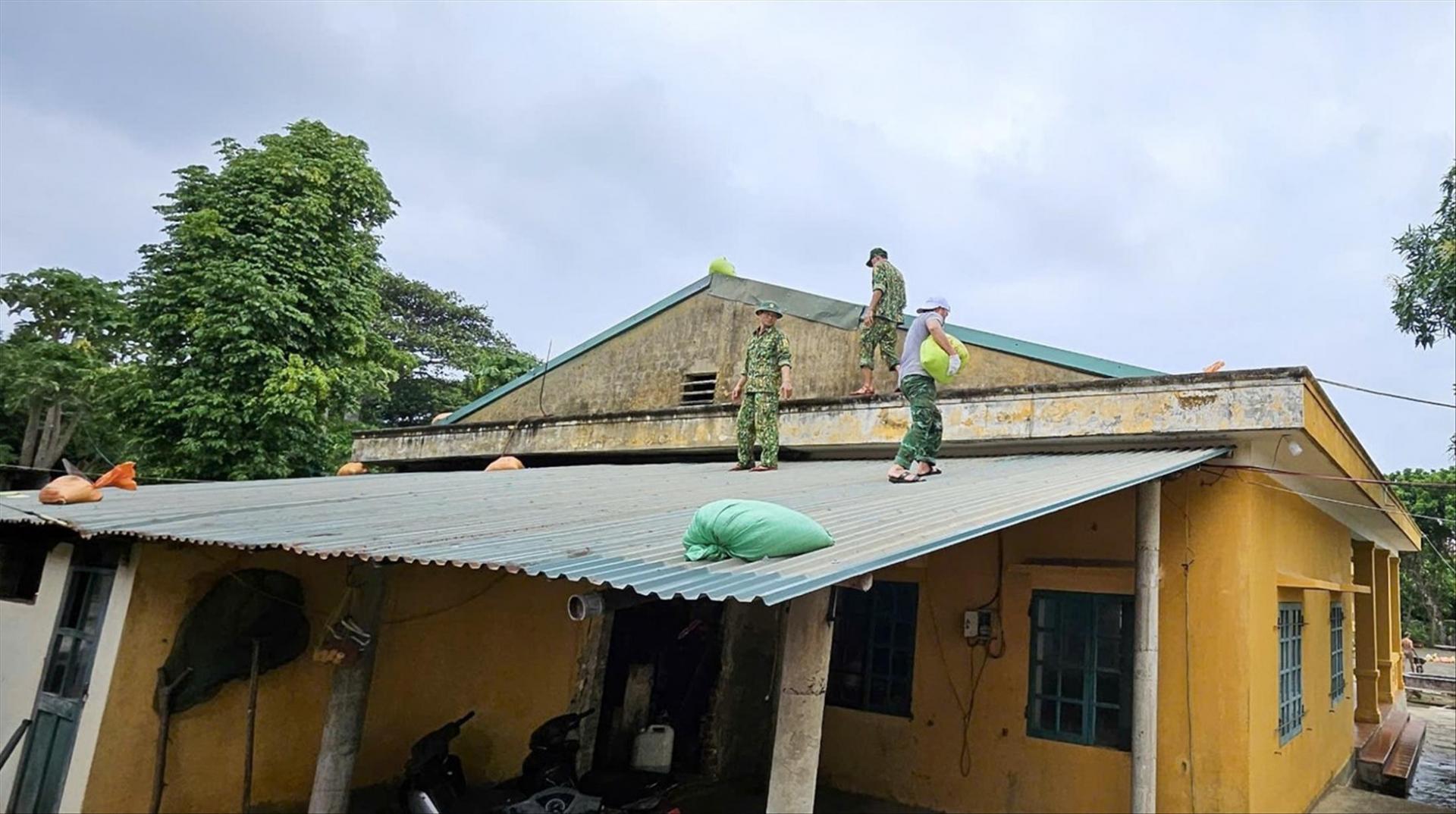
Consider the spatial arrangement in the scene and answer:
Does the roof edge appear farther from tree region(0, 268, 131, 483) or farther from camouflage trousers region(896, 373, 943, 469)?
tree region(0, 268, 131, 483)

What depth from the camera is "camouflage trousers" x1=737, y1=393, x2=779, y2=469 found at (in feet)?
24.5

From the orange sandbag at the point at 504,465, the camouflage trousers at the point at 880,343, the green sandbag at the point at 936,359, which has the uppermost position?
the camouflage trousers at the point at 880,343

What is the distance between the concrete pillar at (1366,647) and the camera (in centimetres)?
1272

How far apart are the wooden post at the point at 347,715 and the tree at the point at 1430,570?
28.0m

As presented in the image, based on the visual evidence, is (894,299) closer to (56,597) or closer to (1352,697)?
(56,597)

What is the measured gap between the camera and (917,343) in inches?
224

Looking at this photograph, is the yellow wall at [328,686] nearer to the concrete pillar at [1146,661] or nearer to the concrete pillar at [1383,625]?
the concrete pillar at [1146,661]

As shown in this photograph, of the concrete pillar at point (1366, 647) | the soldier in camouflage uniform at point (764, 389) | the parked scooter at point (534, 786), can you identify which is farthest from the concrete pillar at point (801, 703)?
the concrete pillar at point (1366, 647)

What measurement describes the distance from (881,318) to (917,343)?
8.38ft

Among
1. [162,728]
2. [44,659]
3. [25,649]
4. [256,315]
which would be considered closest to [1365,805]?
[162,728]

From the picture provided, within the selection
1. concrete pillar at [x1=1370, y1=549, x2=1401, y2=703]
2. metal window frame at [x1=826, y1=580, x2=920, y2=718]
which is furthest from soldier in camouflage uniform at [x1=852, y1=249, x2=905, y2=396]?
concrete pillar at [x1=1370, y1=549, x2=1401, y2=703]

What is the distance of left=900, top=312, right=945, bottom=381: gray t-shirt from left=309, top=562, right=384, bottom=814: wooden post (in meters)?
3.58

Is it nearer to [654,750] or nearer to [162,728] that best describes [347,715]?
[162,728]

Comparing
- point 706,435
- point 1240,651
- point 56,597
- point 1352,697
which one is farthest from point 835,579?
point 1352,697
